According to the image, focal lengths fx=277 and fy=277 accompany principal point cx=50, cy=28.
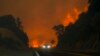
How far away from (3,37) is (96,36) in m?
36.1

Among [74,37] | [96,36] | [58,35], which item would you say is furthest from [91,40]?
[58,35]

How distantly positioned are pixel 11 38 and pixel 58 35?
11890cm

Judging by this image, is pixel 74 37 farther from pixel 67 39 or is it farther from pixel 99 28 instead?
pixel 99 28

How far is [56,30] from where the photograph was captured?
186750 mm

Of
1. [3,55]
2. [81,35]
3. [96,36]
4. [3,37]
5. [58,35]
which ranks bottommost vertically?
[3,55]

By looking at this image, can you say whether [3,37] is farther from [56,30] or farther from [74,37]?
[56,30]

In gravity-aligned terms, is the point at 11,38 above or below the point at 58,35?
below

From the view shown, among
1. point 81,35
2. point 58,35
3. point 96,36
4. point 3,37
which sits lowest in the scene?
point 3,37

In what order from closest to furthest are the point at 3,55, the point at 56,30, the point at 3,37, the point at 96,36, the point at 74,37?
the point at 3,55 < the point at 3,37 < the point at 96,36 < the point at 74,37 < the point at 56,30

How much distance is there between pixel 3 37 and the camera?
49875mm

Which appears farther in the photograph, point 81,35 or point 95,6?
point 81,35

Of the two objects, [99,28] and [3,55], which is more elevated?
[99,28]

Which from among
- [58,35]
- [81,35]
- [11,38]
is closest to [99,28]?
[81,35]

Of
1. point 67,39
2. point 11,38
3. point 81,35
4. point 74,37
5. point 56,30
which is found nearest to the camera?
point 11,38
